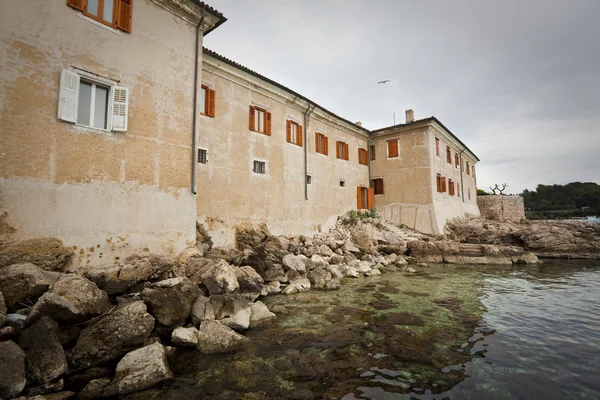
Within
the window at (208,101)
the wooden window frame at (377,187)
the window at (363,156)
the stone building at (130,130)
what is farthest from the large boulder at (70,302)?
the wooden window frame at (377,187)

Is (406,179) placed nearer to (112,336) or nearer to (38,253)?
(112,336)

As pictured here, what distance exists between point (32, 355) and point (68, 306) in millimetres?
786

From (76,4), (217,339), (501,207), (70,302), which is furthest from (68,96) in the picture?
(501,207)

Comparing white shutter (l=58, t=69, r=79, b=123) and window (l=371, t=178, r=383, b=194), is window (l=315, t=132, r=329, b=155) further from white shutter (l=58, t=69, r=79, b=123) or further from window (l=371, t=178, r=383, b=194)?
white shutter (l=58, t=69, r=79, b=123)

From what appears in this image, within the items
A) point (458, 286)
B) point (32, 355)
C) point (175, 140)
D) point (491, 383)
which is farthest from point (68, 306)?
point (458, 286)

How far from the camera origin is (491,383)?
412cm

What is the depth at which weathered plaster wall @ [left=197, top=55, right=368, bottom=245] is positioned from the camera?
11.6 meters

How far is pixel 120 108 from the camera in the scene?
729 centimetres

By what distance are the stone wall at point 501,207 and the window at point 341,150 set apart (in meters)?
20.2

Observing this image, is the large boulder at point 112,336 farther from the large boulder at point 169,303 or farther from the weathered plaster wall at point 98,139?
the weathered plaster wall at point 98,139

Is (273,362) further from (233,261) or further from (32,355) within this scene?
(233,261)

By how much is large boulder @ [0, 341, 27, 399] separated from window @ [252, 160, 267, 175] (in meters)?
10.2

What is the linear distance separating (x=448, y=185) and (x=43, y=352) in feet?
80.3

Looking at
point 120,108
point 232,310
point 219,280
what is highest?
point 120,108
